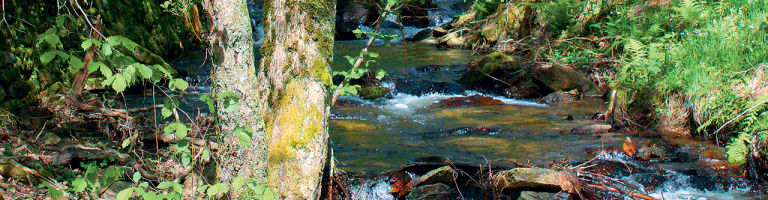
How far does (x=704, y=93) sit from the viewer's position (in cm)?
527

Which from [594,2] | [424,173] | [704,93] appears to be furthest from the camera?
[594,2]

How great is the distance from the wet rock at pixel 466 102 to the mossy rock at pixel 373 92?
3.18 ft

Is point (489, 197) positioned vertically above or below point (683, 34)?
below

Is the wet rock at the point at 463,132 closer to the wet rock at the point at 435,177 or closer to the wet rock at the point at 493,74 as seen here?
the wet rock at the point at 435,177

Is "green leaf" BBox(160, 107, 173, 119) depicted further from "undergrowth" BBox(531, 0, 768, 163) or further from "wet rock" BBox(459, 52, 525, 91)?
"wet rock" BBox(459, 52, 525, 91)

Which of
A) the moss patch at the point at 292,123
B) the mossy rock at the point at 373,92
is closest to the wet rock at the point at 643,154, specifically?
the moss patch at the point at 292,123

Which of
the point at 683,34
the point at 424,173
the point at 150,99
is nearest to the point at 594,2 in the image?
the point at 683,34

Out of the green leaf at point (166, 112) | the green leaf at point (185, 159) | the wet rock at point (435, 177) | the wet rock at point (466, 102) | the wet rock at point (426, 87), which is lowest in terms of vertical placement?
the wet rock at point (466, 102)

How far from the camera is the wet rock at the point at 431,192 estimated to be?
4273 mm

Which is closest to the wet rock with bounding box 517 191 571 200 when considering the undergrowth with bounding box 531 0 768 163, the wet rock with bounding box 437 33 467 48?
the undergrowth with bounding box 531 0 768 163

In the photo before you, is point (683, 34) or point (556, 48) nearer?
point (683, 34)

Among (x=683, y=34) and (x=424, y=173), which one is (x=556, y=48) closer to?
(x=683, y=34)

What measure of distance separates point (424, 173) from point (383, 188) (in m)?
0.42

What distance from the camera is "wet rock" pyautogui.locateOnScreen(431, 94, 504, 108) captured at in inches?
321
